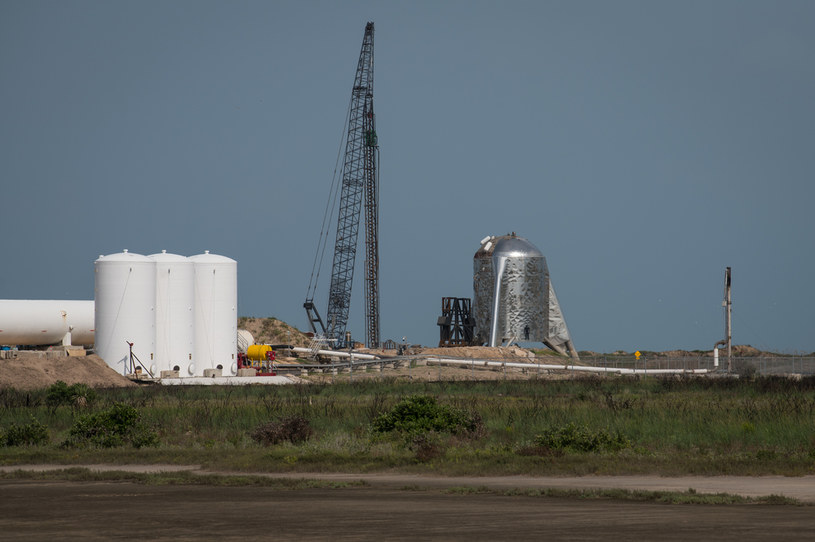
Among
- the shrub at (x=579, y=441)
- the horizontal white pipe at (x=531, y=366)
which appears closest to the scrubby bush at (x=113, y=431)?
the shrub at (x=579, y=441)

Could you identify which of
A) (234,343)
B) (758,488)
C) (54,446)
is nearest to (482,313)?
(234,343)

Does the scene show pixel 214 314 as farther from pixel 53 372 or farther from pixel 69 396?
pixel 69 396

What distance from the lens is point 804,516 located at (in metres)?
14.1

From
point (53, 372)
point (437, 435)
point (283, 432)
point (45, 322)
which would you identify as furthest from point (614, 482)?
point (45, 322)

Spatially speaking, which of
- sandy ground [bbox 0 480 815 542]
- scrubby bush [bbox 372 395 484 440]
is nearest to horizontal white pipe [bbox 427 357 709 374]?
scrubby bush [bbox 372 395 484 440]

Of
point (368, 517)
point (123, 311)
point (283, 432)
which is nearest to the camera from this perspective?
point (368, 517)

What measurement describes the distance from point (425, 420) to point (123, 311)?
36.7 m

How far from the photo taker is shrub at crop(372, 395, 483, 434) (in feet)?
87.6

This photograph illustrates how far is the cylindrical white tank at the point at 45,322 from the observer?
64375mm

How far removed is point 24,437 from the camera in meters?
27.4

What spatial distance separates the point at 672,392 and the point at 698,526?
32050mm

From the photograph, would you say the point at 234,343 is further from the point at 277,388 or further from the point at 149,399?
the point at 149,399

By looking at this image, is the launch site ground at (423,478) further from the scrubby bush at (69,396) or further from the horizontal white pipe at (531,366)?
the horizontal white pipe at (531,366)

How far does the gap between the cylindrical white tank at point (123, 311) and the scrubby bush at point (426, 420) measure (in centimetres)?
3503
